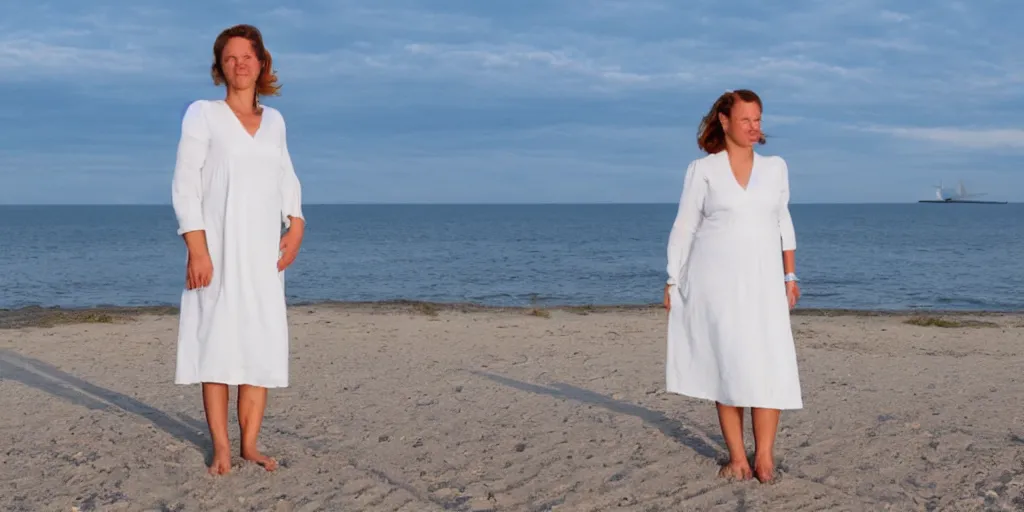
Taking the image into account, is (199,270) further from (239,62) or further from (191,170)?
(239,62)

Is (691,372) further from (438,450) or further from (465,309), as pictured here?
(465,309)

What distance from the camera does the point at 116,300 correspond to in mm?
24562

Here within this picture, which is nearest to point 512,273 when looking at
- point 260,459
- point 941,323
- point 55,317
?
point 55,317

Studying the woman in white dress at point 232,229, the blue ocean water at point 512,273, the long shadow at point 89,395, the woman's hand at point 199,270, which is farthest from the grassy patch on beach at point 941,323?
the woman's hand at point 199,270

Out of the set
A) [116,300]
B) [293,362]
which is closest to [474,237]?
[116,300]

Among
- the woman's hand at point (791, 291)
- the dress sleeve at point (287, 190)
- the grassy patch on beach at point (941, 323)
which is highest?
the dress sleeve at point (287, 190)

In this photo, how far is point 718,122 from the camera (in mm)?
4934

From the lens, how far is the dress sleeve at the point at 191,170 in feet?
15.1

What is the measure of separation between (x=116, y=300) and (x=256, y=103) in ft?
70.4

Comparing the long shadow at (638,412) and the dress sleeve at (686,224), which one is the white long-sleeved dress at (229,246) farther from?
the long shadow at (638,412)

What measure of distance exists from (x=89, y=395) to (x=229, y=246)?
12.5 ft

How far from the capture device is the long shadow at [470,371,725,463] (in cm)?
586

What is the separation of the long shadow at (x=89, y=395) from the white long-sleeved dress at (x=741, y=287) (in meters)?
2.78

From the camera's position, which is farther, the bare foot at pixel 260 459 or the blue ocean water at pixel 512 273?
the blue ocean water at pixel 512 273
